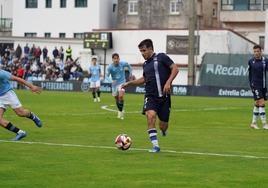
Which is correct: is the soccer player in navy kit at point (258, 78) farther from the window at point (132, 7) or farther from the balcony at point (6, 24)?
the balcony at point (6, 24)

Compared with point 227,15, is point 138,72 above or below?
below

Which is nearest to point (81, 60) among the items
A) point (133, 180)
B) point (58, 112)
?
point (58, 112)

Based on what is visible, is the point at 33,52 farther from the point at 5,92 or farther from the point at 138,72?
the point at 5,92

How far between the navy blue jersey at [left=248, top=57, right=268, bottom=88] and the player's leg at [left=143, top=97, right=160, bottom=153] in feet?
27.6

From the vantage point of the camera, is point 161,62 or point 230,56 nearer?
point 161,62

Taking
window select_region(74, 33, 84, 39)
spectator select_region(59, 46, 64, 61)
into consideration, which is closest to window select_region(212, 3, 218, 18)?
window select_region(74, 33, 84, 39)

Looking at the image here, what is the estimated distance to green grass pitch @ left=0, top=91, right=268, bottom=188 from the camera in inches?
528

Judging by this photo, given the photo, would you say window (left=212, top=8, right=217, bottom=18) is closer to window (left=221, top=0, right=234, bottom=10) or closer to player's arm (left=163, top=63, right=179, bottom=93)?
window (left=221, top=0, right=234, bottom=10)

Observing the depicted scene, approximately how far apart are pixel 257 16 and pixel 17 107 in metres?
65.7

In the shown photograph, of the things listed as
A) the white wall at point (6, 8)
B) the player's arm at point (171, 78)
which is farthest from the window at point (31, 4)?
the player's arm at point (171, 78)

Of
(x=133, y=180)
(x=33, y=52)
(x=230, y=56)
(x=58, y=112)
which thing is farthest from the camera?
(x=33, y=52)

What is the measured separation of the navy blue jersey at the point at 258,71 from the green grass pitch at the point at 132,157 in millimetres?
1447

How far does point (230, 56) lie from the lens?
62781mm

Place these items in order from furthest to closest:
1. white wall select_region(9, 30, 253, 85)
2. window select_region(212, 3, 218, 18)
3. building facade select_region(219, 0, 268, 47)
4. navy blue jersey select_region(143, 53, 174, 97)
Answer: window select_region(212, 3, 218, 18) < building facade select_region(219, 0, 268, 47) < white wall select_region(9, 30, 253, 85) < navy blue jersey select_region(143, 53, 174, 97)
